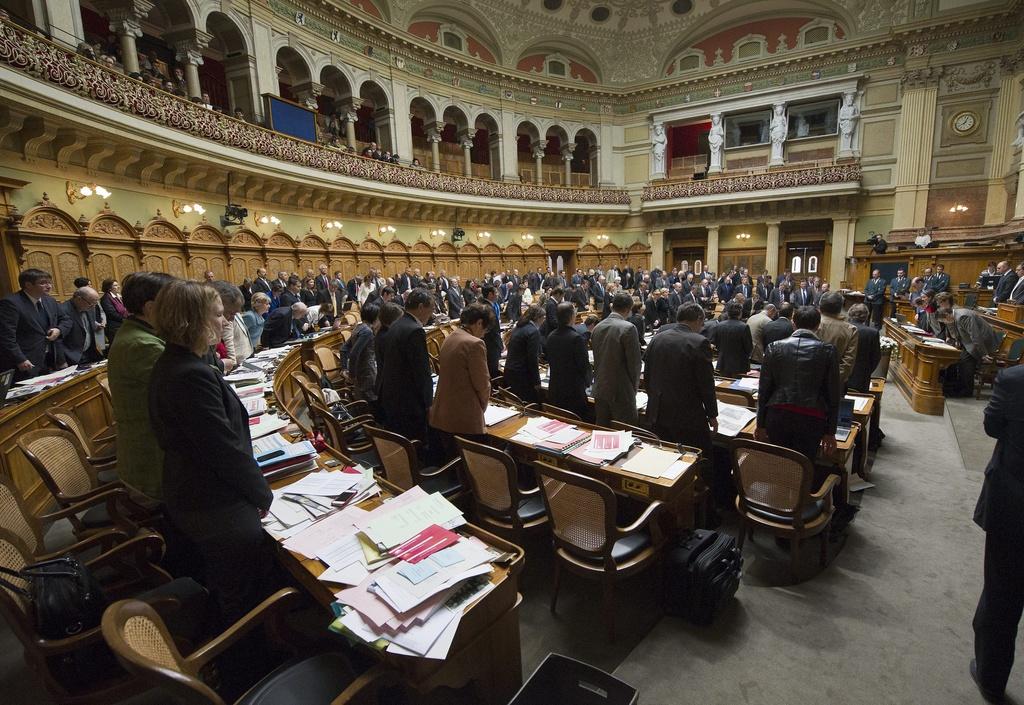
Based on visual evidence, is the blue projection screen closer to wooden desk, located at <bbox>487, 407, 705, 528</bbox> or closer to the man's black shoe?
wooden desk, located at <bbox>487, 407, 705, 528</bbox>

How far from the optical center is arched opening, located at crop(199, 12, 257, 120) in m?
11.7

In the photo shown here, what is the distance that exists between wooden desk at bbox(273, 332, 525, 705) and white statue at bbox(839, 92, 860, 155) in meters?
22.7

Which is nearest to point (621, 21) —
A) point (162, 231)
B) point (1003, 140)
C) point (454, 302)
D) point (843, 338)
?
point (1003, 140)

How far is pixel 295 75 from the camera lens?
13.8 m

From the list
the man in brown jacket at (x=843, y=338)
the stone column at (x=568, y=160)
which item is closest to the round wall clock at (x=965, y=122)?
the stone column at (x=568, y=160)

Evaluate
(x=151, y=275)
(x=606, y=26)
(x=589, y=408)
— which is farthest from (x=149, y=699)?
(x=606, y=26)

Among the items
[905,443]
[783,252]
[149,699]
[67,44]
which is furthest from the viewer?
[783,252]

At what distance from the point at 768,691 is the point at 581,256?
20.8 meters

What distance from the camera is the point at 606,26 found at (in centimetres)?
2091

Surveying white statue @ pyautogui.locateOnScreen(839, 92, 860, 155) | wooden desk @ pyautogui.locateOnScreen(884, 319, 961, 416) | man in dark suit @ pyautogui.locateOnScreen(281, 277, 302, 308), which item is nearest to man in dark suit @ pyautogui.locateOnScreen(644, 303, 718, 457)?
wooden desk @ pyautogui.locateOnScreen(884, 319, 961, 416)

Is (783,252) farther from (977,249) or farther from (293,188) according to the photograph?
(293,188)

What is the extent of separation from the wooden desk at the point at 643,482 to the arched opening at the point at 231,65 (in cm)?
1253

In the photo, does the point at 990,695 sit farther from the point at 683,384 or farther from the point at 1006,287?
the point at 1006,287

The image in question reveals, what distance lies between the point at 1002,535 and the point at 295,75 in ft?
56.3
